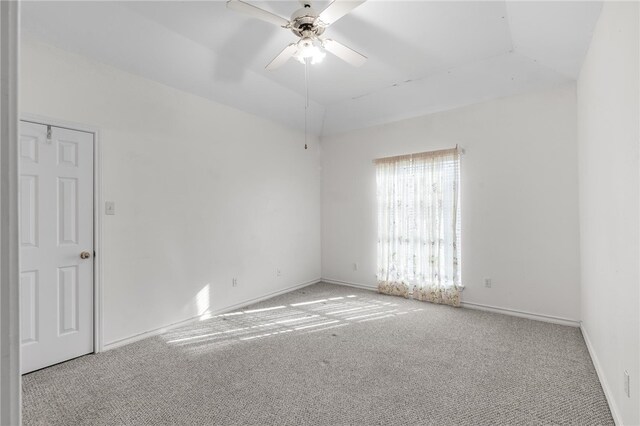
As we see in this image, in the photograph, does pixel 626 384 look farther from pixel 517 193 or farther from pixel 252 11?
pixel 252 11

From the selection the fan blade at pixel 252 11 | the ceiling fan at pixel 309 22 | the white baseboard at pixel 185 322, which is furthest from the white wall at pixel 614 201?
the white baseboard at pixel 185 322

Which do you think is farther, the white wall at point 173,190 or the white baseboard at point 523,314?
the white baseboard at point 523,314

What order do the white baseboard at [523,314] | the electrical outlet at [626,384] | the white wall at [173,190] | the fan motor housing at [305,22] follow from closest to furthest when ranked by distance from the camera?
the electrical outlet at [626,384]
the fan motor housing at [305,22]
the white wall at [173,190]
the white baseboard at [523,314]

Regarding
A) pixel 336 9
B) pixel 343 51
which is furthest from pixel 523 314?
pixel 336 9

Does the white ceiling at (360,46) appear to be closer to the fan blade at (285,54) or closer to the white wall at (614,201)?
the fan blade at (285,54)

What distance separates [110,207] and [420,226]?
12.2ft

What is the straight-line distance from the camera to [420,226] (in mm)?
4410

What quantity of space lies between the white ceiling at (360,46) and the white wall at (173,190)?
249 millimetres

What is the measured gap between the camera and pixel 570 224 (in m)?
3.41

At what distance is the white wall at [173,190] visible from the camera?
9.40ft

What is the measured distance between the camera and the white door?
2.53 metres

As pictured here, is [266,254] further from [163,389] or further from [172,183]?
[163,389]

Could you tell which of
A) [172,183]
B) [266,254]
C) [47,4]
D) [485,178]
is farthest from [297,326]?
[47,4]

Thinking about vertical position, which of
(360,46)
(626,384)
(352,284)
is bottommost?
(352,284)
